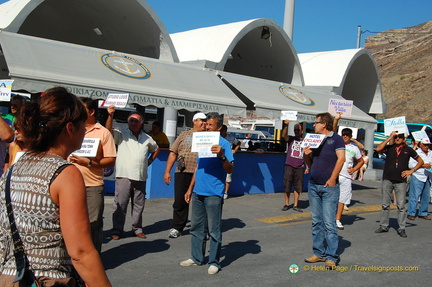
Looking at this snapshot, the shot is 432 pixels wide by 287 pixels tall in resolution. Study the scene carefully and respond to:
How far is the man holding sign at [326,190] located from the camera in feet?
19.2

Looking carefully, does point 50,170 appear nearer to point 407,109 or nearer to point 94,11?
point 94,11

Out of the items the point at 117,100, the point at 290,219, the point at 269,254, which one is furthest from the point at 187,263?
the point at 290,219

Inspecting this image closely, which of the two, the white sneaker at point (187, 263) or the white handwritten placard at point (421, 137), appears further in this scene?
the white handwritten placard at point (421, 137)

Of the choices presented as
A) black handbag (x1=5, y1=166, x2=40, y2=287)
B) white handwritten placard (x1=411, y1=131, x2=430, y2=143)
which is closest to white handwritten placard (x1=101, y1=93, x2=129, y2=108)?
black handbag (x1=5, y1=166, x2=40, y2=287)

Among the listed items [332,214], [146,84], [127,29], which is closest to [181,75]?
[146,84]

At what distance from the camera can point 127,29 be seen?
14000 millimetres

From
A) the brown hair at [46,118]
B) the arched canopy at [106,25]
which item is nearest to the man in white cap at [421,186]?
the arched canopy at [106,25]

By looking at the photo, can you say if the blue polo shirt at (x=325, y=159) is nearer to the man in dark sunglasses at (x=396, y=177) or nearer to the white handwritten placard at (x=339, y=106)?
the man in dark sunglasses at (x=396, y=177)

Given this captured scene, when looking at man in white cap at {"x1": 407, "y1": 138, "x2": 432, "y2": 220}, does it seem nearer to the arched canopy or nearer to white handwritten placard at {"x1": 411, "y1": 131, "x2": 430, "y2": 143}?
white handwritten placard at {"x1": 411, "y1": 131, "x2": 430, "y2": 143}

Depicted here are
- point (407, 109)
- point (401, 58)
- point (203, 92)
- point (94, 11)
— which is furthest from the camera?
point (401, 58)

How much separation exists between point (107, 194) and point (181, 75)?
372 cm

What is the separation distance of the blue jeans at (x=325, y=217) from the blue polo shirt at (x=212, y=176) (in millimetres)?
1377

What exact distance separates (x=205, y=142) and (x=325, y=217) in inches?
74.1

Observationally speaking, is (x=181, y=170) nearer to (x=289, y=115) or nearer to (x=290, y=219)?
(x=290, y=219)
